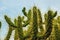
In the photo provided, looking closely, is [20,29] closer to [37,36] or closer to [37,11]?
[37,36]

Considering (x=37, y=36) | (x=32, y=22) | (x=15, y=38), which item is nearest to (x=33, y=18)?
(x=32, y=22)

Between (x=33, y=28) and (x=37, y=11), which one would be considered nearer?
(x=33, y=28)

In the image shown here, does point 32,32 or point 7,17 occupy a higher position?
point 7,17

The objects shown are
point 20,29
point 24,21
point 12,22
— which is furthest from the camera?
point 24,21

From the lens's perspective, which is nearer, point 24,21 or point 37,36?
point 37,36

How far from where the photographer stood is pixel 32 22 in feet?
34.8

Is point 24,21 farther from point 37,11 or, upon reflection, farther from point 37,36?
point 37,36

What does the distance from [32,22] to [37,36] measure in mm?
719

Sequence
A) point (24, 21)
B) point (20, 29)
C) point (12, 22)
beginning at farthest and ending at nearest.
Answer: point (24, 21)
point (12, 22)
point (20, 29)

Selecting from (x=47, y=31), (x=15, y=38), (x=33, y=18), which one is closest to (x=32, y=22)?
(x=33, y=18)

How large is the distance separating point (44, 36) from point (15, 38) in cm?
181

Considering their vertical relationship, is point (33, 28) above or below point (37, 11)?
below

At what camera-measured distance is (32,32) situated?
10578 millimetres

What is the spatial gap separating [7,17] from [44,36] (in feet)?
6.89
